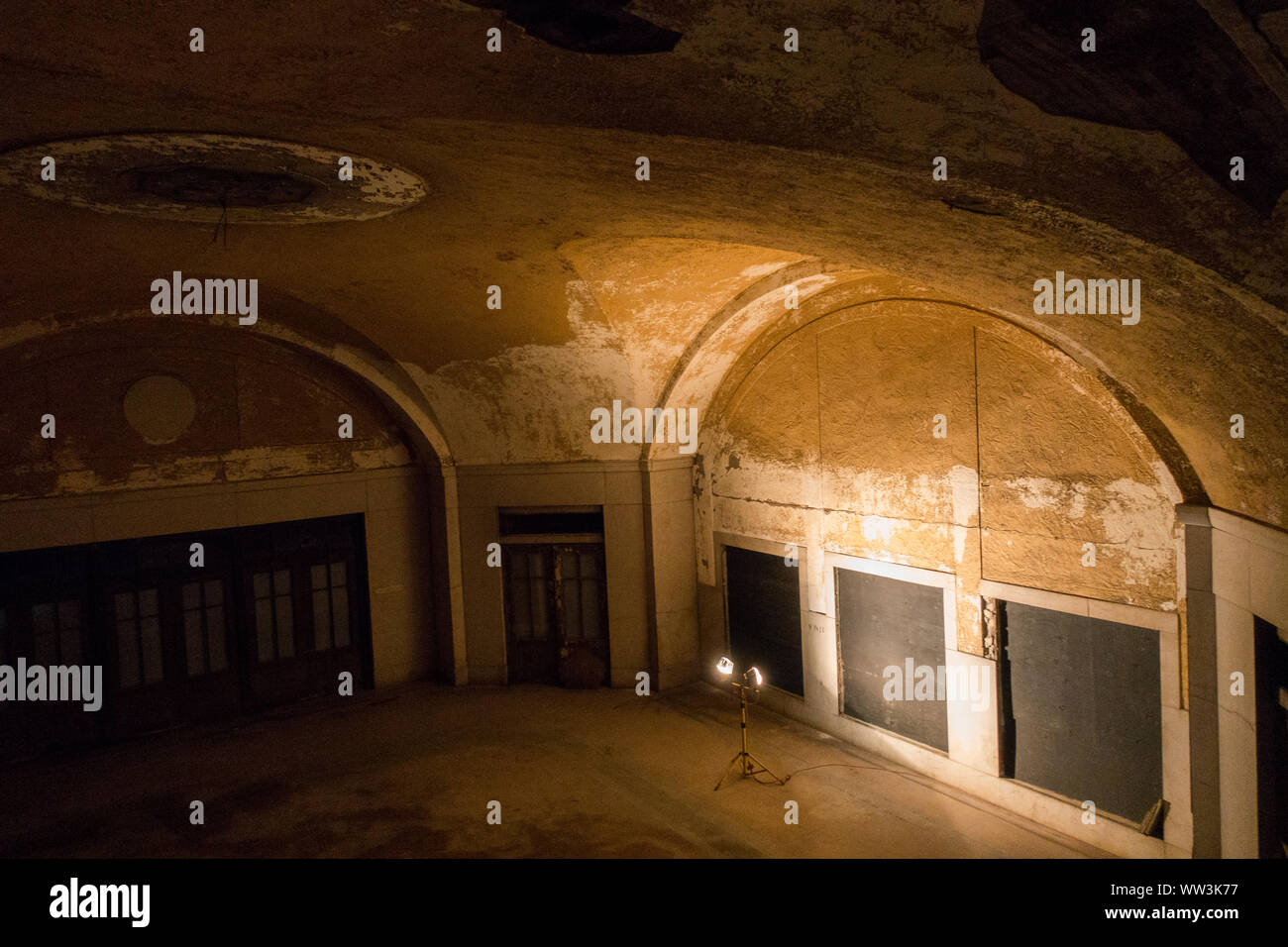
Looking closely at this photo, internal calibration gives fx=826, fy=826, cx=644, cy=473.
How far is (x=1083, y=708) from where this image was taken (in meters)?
7.07

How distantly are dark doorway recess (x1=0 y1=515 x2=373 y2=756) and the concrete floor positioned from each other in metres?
0.44

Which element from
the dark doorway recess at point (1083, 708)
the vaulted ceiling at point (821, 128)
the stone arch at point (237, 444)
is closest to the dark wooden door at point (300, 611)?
the stone arch at point (237, 444)

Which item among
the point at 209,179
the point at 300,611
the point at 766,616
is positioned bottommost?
the point at 766,616

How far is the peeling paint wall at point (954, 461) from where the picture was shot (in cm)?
662

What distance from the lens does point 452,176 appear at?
5.20 meters

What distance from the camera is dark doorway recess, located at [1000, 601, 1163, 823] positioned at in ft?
21.8

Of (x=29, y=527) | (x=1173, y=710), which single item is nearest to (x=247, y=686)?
(x=29, y=527)

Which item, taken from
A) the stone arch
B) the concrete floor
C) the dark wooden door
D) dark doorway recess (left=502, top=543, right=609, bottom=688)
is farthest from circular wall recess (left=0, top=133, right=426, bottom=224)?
dark doorway recess (left=502, top=543, right=609, bottom=688)

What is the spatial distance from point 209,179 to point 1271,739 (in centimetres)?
→ 770

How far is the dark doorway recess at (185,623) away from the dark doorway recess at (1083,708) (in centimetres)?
846

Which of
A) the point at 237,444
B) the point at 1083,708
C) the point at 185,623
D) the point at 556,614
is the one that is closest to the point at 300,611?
the point at 185,623

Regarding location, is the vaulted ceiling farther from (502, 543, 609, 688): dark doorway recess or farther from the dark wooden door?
(502, 543, 609, 688): dark doorway recess

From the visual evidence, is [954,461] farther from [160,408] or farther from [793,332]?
[160,408]

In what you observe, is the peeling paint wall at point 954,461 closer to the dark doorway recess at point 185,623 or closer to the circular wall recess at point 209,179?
the circular wall recess at point 209,179
